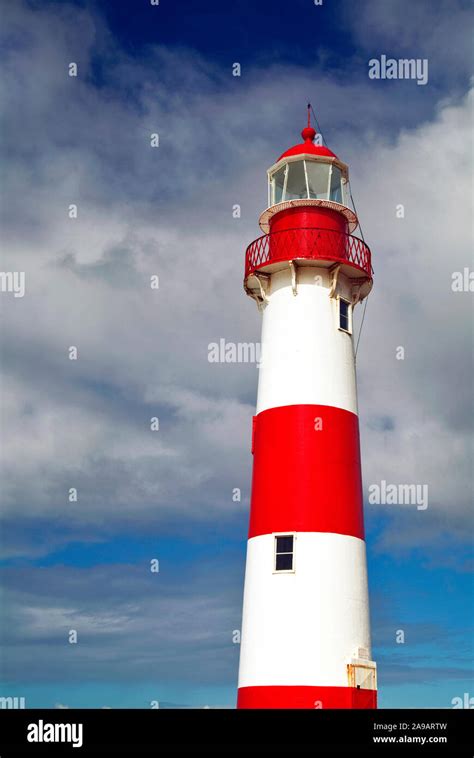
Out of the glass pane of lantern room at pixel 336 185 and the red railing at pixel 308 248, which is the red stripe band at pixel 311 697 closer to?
the red railing at pixel 308 248

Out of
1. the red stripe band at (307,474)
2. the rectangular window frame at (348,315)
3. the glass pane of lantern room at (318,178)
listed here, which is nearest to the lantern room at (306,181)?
the glass pane of lantern room at (318,178)

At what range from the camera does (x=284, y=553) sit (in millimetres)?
29328

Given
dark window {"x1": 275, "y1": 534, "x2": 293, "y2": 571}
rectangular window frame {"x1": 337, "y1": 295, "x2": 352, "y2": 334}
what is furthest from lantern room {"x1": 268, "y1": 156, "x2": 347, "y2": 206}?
dark window {"x1": 275, "y1": 534, "x2": 293, "y2": 571}

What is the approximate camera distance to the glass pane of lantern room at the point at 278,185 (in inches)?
1344

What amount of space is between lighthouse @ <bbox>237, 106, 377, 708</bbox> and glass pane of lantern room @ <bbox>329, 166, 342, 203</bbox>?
4 centimetres

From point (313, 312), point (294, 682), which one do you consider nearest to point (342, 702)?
point (294, 682)

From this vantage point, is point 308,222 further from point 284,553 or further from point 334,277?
point 284,553

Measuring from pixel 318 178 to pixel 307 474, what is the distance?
428 inches

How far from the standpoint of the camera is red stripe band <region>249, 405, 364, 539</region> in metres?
29.5

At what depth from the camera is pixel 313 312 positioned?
104ft

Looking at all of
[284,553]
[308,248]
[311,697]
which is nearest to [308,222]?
[308,248]
